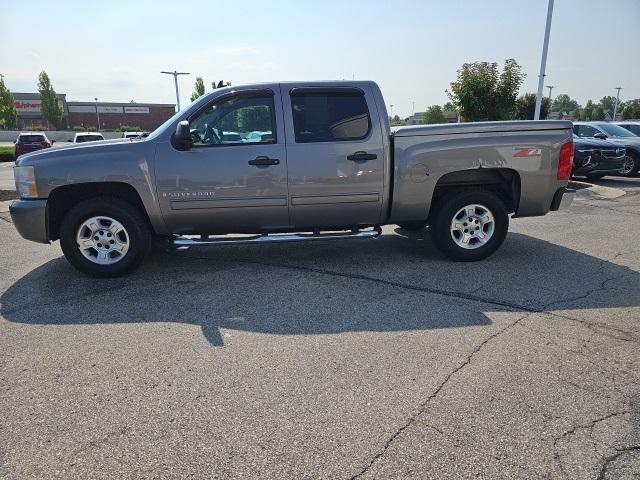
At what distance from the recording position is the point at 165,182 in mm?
5070

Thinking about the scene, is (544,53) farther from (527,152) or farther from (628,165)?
(527,152)

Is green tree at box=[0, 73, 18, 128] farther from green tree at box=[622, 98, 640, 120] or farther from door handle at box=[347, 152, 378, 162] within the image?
green tree at box=[622, 98, 640, 120]

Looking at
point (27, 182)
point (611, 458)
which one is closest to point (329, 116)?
point (27, 182)

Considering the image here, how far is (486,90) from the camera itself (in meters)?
17.5

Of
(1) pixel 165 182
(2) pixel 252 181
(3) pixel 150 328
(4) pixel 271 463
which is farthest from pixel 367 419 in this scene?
(1) pixel 165 182

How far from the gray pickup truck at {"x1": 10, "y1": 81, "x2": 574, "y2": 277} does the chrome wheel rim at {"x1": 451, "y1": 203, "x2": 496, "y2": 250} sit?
0.02m

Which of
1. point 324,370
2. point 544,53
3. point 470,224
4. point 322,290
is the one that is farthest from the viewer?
point 544,53

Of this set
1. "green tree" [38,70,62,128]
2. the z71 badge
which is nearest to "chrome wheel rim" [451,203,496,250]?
the z71 badge

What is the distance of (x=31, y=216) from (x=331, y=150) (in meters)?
3.28

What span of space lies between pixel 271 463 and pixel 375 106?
13.4ft

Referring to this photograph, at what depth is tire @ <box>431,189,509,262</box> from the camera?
5.59 metres

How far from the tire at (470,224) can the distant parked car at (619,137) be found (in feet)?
35.1

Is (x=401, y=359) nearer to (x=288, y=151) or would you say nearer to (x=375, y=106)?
(x=288, y=151)

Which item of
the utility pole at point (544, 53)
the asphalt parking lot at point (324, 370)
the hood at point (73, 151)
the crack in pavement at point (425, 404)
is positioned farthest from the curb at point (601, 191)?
the hood at point (73, 151)
